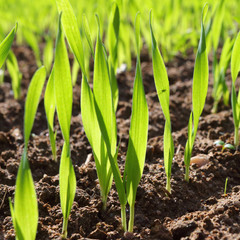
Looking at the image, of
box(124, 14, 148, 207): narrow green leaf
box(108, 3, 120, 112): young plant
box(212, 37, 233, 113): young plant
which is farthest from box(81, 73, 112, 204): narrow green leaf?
box(212, 37, 233, 113): young plant

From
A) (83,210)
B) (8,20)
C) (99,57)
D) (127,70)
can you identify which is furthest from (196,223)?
(8,20)

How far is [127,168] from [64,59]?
344 millimetres

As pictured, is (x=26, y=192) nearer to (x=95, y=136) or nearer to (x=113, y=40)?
(x=95, y=136)

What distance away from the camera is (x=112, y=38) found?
1.52m

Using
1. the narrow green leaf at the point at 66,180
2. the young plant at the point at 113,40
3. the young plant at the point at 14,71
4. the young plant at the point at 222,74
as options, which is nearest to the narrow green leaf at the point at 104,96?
the narrow green leaf at the point at 66,180

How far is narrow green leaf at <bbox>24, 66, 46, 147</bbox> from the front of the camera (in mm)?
900

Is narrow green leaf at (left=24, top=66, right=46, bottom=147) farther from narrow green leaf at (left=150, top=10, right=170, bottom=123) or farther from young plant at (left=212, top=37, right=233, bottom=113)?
young plant at (left=212, top=37, right=233, bottom=113)

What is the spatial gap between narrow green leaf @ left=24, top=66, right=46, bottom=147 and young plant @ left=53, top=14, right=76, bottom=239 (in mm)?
41

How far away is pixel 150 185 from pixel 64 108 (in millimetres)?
454

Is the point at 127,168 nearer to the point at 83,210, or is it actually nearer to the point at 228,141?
the point at 83,210

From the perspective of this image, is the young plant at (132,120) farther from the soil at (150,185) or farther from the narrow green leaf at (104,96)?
the soil at (150,185)

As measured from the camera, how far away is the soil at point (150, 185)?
1.09 metres

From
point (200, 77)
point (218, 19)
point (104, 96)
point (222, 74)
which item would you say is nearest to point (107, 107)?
point (104, 96)

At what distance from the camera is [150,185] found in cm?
128
